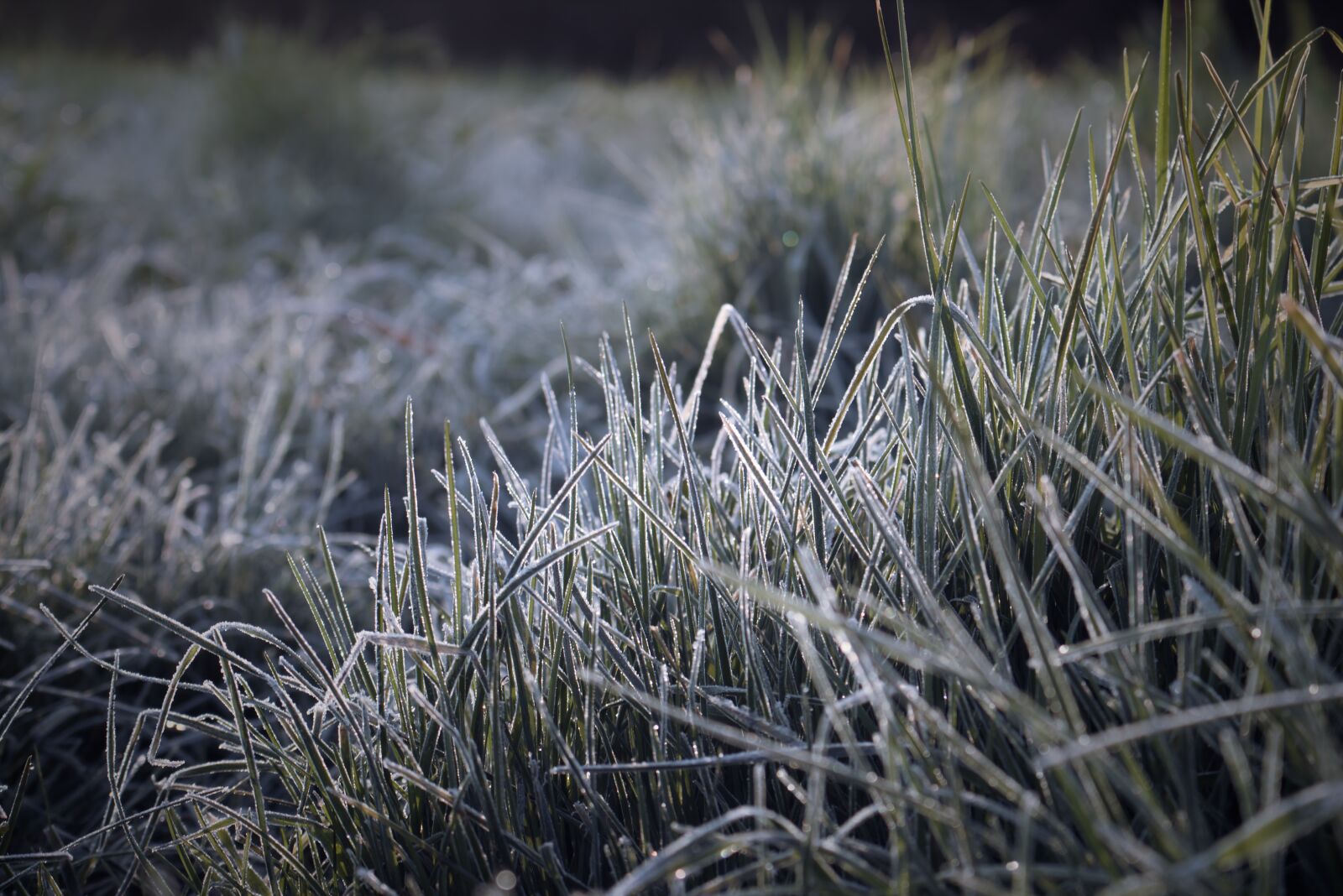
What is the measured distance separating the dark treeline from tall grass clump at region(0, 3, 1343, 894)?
5.17 metres

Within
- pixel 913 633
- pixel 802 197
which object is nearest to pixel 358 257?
pixel 802 197

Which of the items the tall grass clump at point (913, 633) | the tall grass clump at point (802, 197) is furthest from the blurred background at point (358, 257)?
the tall grass clump at point (913, 633)

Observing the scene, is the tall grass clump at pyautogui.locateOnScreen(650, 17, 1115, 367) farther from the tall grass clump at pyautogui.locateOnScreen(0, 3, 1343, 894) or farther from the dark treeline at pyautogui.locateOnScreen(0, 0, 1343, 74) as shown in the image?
the dark treeline at pyautogui.locateOnScreen(0, 0, 1343, 74)

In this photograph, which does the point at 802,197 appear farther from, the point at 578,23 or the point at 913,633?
the point at 578,23

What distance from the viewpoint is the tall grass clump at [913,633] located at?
452 mm

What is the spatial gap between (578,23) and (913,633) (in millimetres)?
7810

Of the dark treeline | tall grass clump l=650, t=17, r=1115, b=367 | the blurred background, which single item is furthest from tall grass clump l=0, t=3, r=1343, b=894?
the dark treeline

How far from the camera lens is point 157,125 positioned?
3334 millimetres

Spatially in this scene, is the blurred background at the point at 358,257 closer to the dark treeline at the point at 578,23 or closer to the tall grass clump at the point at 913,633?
the tall grass clump at the point at 913,633

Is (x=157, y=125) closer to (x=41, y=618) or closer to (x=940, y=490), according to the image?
(x=41, y=618)

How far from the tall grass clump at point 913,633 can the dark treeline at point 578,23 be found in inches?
204

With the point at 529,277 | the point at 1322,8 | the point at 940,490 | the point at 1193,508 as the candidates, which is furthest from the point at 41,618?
the point at 1322,8

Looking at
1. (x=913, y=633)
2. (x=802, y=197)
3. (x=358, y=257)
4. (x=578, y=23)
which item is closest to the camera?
(x=913, y=633)

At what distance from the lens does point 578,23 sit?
7.43 metres
